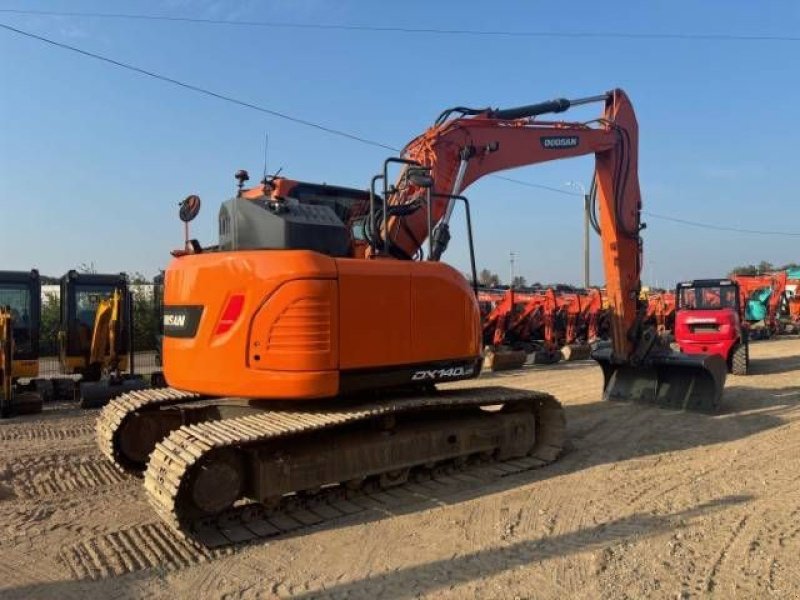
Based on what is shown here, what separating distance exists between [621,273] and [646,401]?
1.96 m

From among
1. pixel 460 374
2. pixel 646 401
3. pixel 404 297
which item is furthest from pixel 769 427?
pixel 404 297

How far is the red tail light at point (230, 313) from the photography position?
532cm

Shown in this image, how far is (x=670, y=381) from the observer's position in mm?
9992

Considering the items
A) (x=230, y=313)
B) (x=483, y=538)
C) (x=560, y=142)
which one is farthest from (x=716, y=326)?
(x=230, y=313)

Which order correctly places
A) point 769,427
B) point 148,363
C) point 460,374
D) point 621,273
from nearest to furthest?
point 460,374 < point 769,427 < point 621,273 < point 148,363

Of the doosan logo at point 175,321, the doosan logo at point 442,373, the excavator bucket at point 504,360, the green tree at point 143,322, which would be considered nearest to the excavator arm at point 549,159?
the doosan logo at point 442,373

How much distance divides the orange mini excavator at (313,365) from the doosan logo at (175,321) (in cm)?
2

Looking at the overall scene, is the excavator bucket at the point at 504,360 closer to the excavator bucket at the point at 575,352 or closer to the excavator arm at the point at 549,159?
the excavator bucket at the point at 575,352

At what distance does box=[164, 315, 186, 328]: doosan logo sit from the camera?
18.9 feet

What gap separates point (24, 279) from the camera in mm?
12562

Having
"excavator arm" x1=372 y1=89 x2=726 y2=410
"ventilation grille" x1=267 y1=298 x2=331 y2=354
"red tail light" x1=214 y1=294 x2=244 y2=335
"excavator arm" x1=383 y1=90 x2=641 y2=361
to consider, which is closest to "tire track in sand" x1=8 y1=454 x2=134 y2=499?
"red tail light" x1=214 y1=294 x2=244 y2=335

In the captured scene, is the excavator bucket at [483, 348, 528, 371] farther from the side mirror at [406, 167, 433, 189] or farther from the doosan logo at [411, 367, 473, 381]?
the side mirror at [406, 167, 433, 189]

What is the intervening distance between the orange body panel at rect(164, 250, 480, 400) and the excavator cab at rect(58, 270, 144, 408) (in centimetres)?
700

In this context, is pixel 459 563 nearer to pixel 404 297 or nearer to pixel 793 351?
pixel 404 297
